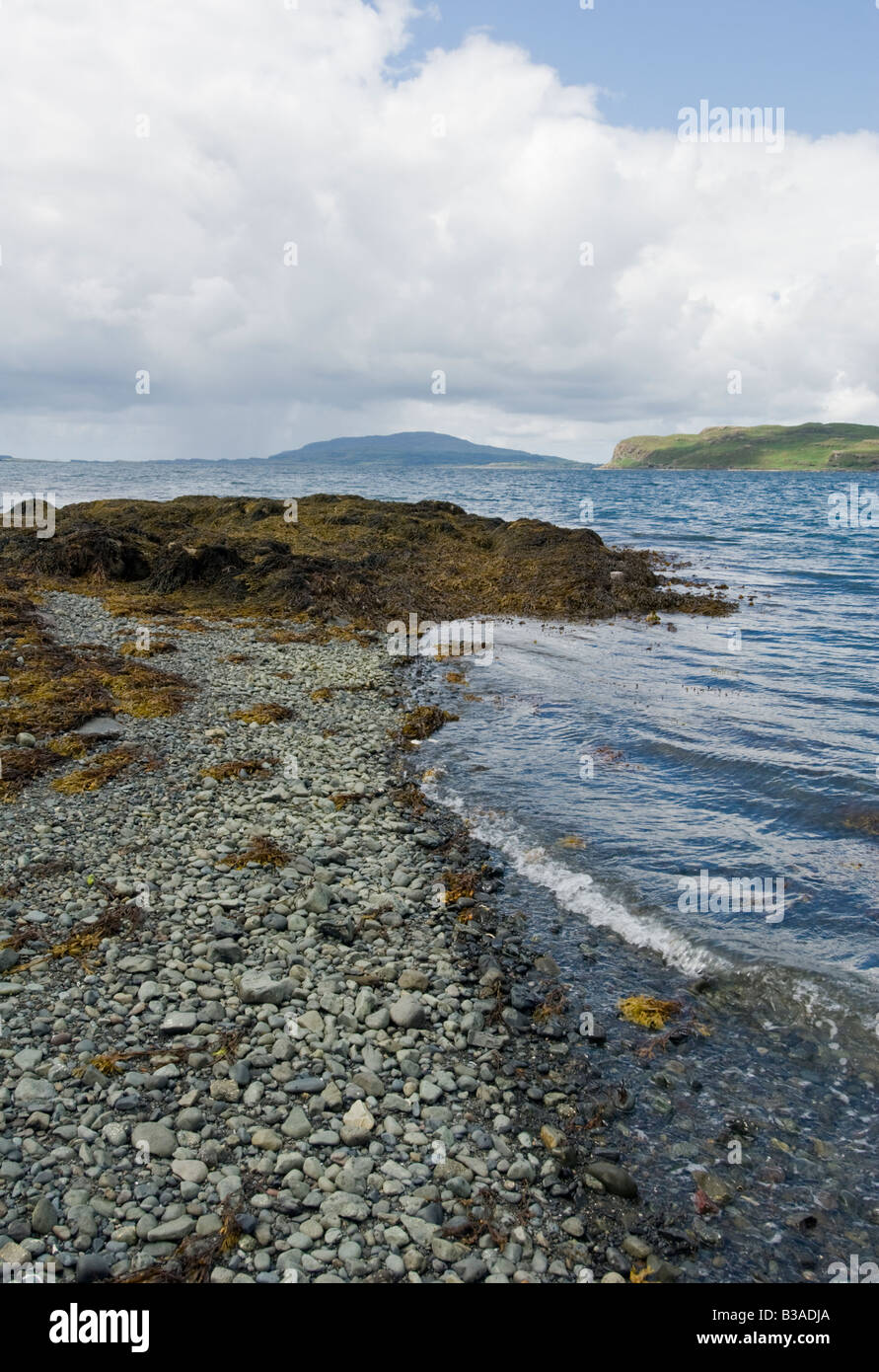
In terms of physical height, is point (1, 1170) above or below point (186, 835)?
below

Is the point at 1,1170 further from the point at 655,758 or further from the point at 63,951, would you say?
the point at 655,758

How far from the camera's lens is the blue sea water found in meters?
→ 9.15

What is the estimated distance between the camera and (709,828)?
1166 cm

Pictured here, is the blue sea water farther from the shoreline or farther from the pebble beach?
the pebble beach

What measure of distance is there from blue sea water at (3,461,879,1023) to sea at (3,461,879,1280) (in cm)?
4

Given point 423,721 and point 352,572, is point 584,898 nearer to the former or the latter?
point 423,721

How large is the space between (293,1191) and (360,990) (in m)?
2.29

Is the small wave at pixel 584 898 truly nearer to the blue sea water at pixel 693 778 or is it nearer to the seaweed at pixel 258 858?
the blue sea water at pixel 693 778

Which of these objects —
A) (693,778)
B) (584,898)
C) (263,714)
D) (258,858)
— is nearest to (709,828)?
(693,778)

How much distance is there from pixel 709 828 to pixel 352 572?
75.0ft

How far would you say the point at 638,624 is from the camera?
2767 cm

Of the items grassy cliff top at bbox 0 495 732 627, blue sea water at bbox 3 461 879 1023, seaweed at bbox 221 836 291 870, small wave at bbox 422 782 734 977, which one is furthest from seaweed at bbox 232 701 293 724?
Result: grassy cliff top at bbox 0 495 732 627

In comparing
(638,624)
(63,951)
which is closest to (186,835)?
(63,951)
